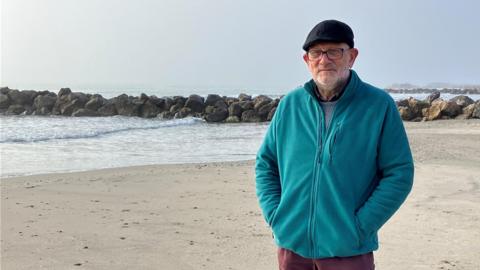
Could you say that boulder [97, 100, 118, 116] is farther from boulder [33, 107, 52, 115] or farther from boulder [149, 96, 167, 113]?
boulder [33, 107, 52, 115]

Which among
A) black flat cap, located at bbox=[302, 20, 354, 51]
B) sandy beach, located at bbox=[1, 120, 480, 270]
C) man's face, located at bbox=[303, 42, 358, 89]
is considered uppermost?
black flat cap, located at bbox=[302, 20, 354, 51]

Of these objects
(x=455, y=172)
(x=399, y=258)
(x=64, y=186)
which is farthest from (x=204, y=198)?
(x=455, y=172)

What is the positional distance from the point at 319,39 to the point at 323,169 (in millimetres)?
539

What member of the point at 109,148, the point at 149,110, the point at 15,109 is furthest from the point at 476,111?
the point at 15,109

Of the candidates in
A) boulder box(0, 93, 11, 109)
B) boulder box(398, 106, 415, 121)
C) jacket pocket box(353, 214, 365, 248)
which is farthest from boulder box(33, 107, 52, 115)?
jacket pocket box(353, 214, 365, 248)

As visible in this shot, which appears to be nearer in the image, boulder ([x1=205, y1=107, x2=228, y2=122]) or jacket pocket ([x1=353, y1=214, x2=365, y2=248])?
jacket pocket ([x1=353, y1=214, x2=365, y2=248])

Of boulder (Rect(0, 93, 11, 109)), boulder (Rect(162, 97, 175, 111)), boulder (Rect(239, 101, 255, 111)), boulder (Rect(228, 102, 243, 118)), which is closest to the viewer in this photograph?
boulder (Rect(228, 102, 243, 118))

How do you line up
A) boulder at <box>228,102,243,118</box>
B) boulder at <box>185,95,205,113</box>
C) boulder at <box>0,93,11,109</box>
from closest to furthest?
1. boulder at <box>228,102,243,118</box>
2. boulder at <box>185,95,205,113</box>
3. boulder at <box>0,93,11,109</box>

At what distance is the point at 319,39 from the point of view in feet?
7.34

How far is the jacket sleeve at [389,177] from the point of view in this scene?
2.14 m

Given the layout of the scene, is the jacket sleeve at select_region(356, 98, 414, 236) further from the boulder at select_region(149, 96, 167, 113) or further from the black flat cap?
the boulder at select_region(149, 96, 167, 113)

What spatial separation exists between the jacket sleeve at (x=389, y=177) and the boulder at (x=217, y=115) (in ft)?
78.2

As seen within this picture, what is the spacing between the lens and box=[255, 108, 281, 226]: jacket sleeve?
93.7 inches

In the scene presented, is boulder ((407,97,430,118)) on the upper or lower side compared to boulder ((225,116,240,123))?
upper
